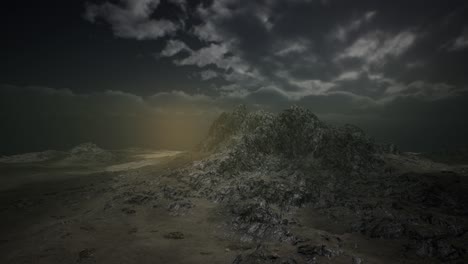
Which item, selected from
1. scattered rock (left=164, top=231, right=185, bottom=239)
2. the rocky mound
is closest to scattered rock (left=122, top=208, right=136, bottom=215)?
scattered rock (left=164, top=231, right=185, bottom=239)

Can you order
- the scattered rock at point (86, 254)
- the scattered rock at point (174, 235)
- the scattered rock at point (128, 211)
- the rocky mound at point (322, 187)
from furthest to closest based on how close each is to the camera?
1. the scattered rock at point (128, 211)
2. the scattered rock at point (174, 235)
3. the rocky mound at point (322, 187)
4. the scattered rock at point (86, 254)

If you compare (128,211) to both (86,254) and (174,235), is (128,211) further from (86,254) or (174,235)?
(86,254)

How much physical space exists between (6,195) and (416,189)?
218 metres

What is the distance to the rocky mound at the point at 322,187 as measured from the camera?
91625 mm

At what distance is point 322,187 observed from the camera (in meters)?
131

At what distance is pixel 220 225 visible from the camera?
108 m

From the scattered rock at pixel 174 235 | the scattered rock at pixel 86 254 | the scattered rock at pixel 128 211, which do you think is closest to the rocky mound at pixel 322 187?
the scattered rock at pixel 174 235

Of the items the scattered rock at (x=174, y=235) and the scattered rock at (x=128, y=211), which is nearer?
the scattered rock at (x=174, y=235)

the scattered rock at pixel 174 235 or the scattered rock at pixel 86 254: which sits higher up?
the scattered rock at pixel 86 254

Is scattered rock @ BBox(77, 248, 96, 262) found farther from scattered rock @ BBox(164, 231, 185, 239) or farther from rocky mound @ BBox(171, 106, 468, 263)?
rocky mound @ BBox(171, 106, 468, 263)

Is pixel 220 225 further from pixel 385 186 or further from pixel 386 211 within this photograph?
pixel 385 186

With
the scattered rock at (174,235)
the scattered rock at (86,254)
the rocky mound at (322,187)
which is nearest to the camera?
the scattered rock at (86,254)

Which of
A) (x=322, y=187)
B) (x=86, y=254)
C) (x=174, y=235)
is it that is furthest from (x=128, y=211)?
(x=322, y=187)

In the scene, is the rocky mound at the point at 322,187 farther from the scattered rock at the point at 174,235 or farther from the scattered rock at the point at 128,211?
the scattered rock at the point at 128,211
